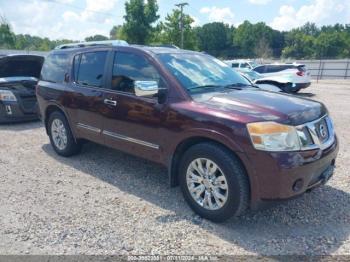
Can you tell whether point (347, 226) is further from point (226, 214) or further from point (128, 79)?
point (128, 79)

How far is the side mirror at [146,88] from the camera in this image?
3.83m

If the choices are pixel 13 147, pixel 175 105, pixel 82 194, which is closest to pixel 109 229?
pixel 82 194

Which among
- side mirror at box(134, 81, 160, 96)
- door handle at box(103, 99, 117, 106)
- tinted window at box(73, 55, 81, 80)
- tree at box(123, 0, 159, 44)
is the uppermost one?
tree at box(123, 0, 159, 44)

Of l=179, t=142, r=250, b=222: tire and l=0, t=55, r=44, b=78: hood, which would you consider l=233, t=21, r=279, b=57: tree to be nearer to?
l=0, t=55, r=44, b=78: hood

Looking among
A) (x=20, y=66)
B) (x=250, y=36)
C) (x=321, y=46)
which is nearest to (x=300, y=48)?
(x=321, y=46)

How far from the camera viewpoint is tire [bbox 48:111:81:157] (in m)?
5.71

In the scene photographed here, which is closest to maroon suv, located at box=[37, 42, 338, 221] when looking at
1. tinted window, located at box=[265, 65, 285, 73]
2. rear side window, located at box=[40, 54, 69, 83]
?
rear side window, located at box=[40, 54, 69, 83]

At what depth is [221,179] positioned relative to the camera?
3.52 m

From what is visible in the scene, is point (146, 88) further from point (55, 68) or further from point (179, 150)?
point (55, 68)

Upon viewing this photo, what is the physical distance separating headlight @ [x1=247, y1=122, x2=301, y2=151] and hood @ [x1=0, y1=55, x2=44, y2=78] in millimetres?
7618

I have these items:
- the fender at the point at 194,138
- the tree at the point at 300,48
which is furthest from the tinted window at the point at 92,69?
the tree at the point at 300,48

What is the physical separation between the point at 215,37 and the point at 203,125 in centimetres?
9854

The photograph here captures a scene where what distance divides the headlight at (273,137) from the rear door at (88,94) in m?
2.35

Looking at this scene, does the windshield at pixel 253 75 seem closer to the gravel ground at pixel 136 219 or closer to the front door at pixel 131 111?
the gravel ground at pixel 136 219
